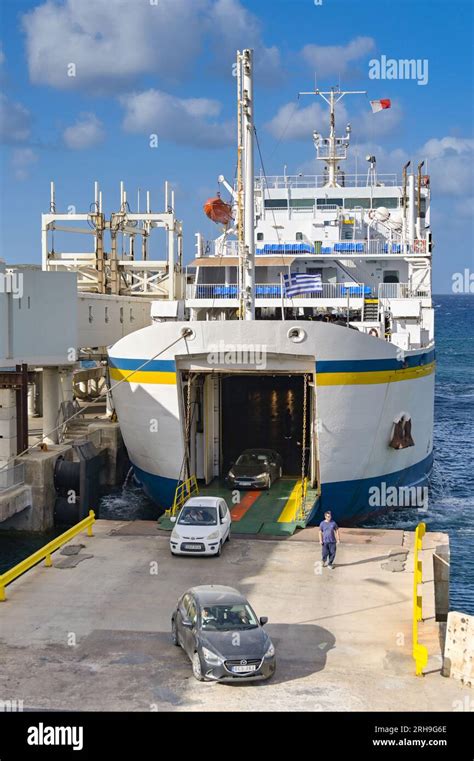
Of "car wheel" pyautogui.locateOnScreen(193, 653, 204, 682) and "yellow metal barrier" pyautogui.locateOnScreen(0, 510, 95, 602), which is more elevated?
"yellow metal barrier" pyautogui.locateOnScreen(0, 510, 95, 602)

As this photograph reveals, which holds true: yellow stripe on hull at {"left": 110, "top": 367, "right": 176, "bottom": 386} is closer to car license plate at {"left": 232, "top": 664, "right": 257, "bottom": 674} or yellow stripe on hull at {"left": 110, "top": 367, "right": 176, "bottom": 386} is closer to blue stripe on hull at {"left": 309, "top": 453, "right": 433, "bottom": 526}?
blue stripe on hull at {"left": 309, "top": 453, "right": 433, "bottom": 526}

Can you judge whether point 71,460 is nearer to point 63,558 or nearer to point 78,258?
point 63,558

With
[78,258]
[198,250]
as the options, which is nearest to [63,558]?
[198,250]

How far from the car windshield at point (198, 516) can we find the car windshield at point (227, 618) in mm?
6444

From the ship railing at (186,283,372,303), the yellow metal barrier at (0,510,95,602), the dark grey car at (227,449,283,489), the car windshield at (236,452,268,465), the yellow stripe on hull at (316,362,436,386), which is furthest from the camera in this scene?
the ship railing at (186,283,372,303)

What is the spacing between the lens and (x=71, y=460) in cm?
2959

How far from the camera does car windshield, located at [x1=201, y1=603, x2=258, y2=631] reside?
48.3ft

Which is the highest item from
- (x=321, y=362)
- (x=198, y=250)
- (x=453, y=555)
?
(x=198, y=250)

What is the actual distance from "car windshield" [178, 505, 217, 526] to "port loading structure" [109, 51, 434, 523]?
12.3 feet

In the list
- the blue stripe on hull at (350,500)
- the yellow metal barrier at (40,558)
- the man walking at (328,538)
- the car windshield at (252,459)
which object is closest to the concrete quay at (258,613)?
the yellow metal barrier at (40,558)

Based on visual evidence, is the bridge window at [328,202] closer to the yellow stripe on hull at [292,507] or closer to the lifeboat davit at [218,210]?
the lifeboat davit at [218,210]

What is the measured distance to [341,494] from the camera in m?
25.9

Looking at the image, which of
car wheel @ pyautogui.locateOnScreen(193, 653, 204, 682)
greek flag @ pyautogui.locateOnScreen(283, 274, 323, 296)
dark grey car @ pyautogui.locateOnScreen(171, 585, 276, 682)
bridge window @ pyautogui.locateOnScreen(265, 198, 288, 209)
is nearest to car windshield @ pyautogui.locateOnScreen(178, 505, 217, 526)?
dark grey car @ pyautogui.locateOnScreen(171, 585, 276, 682)
